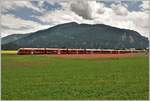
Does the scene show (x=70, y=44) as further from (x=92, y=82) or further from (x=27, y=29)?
(x=27, y=29)

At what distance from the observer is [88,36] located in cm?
750

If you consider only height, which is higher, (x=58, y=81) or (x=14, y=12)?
(x=14, y=12)

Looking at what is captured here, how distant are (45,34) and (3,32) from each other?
1.24 metres

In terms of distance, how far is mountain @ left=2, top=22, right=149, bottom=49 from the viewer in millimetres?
6113

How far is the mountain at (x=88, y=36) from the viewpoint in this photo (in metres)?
6.11

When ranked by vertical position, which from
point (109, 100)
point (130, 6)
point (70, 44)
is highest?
point (130, 6)

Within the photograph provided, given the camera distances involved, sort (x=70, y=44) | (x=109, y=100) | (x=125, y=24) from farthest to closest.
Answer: (x=70, y=44) < (x=125, y=24) < (x=109, y=100)

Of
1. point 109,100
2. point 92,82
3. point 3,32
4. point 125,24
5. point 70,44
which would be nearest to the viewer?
point 109,100

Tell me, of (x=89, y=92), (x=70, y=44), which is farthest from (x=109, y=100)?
(x=70, y=44)

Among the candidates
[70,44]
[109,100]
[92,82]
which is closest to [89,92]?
[109,100]

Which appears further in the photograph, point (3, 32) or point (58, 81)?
point (58, 81)

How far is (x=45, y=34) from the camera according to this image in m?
6.64

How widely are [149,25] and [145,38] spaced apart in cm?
61

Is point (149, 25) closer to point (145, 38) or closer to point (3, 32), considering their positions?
point (145, 38)
